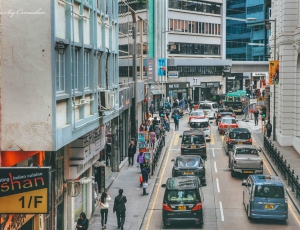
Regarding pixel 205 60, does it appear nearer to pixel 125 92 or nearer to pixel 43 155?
pixel 125 92

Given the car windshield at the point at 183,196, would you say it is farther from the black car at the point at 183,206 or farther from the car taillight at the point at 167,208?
the car taillight at the point at 167,208

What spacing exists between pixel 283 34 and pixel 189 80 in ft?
137

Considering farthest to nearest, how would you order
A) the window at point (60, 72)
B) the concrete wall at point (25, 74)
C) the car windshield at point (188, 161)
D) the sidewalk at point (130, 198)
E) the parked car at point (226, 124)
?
the parked car at point (226, 124) → the car windshield at point (188, 161) → the sidewalk at point (130, 198) → the window at point (60, 72) → the concrete wall at point (25, 74)

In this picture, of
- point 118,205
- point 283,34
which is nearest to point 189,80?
point 283,34

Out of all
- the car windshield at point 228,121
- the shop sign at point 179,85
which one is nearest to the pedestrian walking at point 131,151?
the car windshield at point 228,121

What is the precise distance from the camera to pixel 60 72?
15.3 metres

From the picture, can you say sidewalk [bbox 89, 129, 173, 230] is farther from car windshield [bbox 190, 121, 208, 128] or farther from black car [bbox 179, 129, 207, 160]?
car windshield [bbox 190, 121, 208, 128]

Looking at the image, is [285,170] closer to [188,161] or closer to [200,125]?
[188,161]

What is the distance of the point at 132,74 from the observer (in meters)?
39.0

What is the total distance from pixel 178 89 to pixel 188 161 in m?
52.8

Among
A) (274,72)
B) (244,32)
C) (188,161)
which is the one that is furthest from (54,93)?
(244,32)

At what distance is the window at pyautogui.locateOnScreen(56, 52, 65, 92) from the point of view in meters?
15.0

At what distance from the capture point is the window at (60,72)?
1495cm

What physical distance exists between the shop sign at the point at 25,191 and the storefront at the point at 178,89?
65658 millimetres
